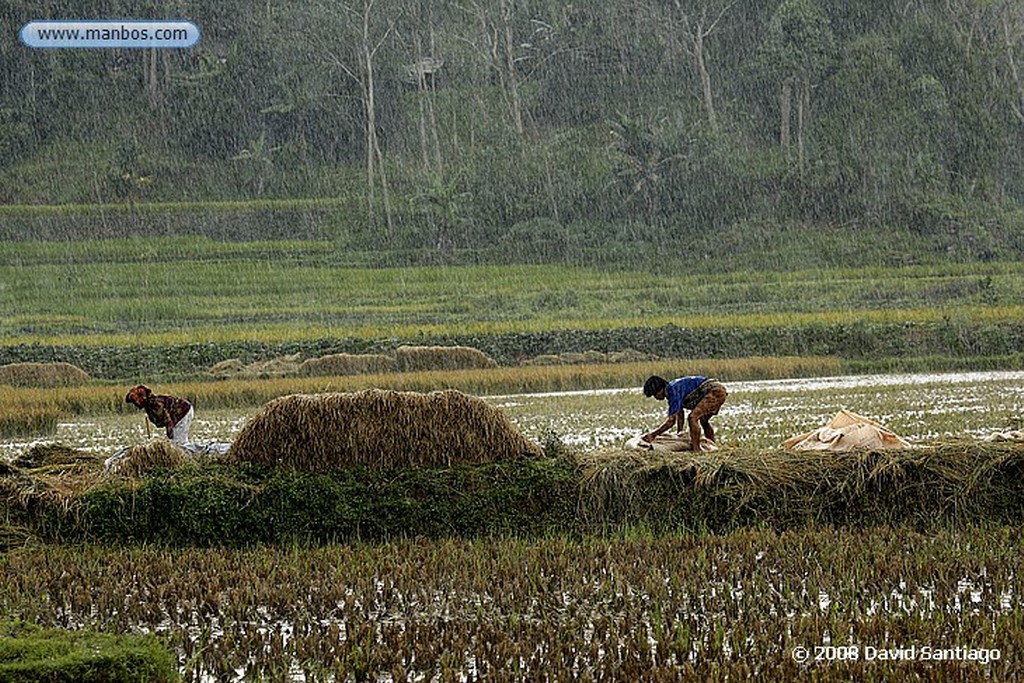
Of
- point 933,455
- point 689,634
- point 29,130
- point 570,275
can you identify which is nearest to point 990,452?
point 933,455

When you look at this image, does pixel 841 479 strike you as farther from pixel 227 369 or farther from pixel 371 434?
pixel 227 369

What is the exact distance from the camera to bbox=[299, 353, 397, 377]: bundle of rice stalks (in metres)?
26.5

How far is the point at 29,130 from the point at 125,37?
5063 mm

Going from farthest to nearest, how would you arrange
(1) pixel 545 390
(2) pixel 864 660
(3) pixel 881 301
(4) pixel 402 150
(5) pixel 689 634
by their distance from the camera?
(4) pixel 402 150 < (3) pixel 881 301 < (1) pixel 545 390 < (5) pixel 689 634 < (2) pixel 864 660

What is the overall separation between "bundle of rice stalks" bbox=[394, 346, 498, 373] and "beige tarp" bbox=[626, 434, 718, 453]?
17.5m

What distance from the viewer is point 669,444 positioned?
29.3 feet

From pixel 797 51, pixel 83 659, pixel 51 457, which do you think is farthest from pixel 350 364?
pixel 797 51

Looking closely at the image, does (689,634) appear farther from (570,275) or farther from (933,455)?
(570,275)

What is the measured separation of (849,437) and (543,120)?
46857mm

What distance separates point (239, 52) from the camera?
52906 mm

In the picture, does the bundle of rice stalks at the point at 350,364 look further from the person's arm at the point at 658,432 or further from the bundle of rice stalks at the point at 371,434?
the bundle of rice stalks at the point at 371,434
